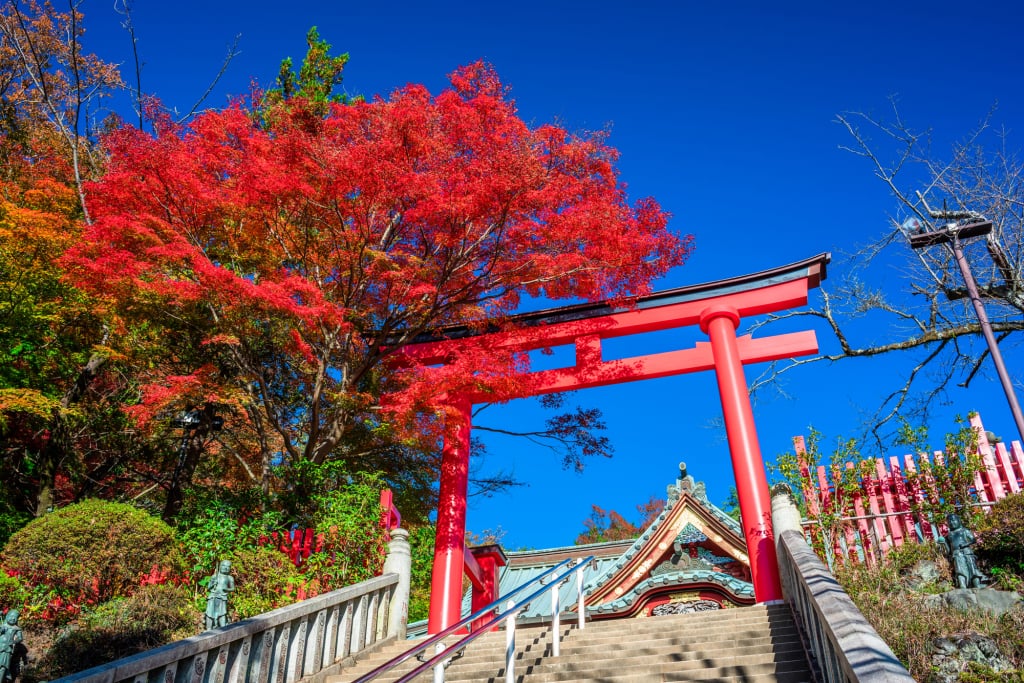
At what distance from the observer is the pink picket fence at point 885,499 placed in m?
9.01

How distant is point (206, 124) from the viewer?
12.4m

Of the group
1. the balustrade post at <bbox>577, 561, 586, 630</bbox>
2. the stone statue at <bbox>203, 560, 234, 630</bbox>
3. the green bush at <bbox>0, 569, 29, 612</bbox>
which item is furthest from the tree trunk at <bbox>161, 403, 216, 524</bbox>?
the balustrade post at <bbox>577, 561, 586, 630</bbox>

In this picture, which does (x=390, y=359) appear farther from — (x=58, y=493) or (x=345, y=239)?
(x=58, y=493)

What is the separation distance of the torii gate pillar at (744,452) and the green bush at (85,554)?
270 inches

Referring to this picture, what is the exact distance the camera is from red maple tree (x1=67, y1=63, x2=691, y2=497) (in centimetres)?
916

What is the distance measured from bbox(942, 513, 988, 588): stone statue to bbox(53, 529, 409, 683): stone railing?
6399 millimetres

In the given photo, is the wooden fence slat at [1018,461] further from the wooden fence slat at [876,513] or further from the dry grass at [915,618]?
the dry grass at [915,618]

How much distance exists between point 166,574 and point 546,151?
24.2 feet

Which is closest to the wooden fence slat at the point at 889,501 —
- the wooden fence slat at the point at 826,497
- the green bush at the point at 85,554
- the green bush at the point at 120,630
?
the wooden fence slat at the point at 826,497

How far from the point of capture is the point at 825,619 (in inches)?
149

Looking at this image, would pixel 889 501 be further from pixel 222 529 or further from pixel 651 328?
pixel 222 529

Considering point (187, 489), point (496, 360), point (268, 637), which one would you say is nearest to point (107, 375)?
point (187, 489)

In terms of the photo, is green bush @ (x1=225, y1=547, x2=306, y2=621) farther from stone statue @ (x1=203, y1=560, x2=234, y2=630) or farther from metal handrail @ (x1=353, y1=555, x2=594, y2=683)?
metal handrail @ (x1=353, y1=555, x2=594, y2=683)

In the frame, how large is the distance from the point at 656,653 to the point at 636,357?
531 cm
